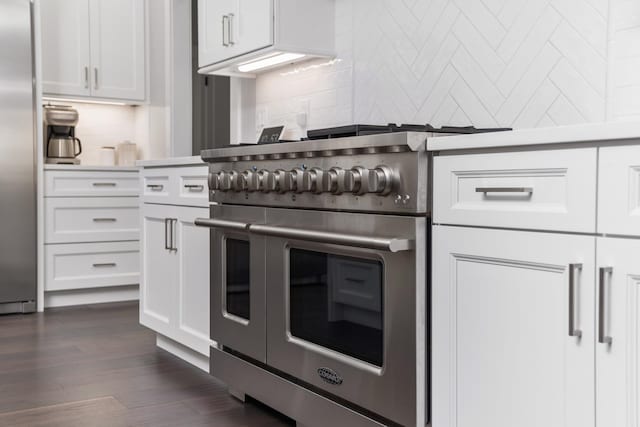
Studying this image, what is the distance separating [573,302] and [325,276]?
839mm

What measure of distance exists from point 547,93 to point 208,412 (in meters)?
1.54

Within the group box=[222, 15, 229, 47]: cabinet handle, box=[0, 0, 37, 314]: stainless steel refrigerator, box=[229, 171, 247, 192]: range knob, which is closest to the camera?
box=[229, 171, 247, 192]: range knob

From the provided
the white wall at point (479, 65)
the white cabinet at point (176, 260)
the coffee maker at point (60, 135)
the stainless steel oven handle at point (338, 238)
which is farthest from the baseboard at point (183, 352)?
the coffee maker at point (60, 135)

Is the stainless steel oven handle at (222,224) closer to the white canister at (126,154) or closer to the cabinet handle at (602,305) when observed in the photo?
the cabinet handle at (602,305)

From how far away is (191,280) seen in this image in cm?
296

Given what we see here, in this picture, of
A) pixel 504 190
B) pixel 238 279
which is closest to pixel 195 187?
pixel 238 279

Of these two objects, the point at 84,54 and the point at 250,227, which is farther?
the point at 84,54

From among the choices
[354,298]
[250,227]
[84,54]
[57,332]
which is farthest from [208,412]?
[84,54]

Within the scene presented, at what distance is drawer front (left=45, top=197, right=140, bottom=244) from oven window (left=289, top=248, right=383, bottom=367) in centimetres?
282

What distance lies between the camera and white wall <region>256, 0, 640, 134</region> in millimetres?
1993

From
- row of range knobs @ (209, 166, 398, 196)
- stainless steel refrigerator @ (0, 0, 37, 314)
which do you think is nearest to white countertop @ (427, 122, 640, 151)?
row of range knobs @ (209, 166, 398, 196)

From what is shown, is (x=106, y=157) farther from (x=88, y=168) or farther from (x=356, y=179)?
(x=356, y=179)

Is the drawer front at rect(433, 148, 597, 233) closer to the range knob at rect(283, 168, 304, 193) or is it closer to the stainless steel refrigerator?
the range knob at rect(283, 168, 304, 193)

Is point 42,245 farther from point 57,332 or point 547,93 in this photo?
point 547,93
